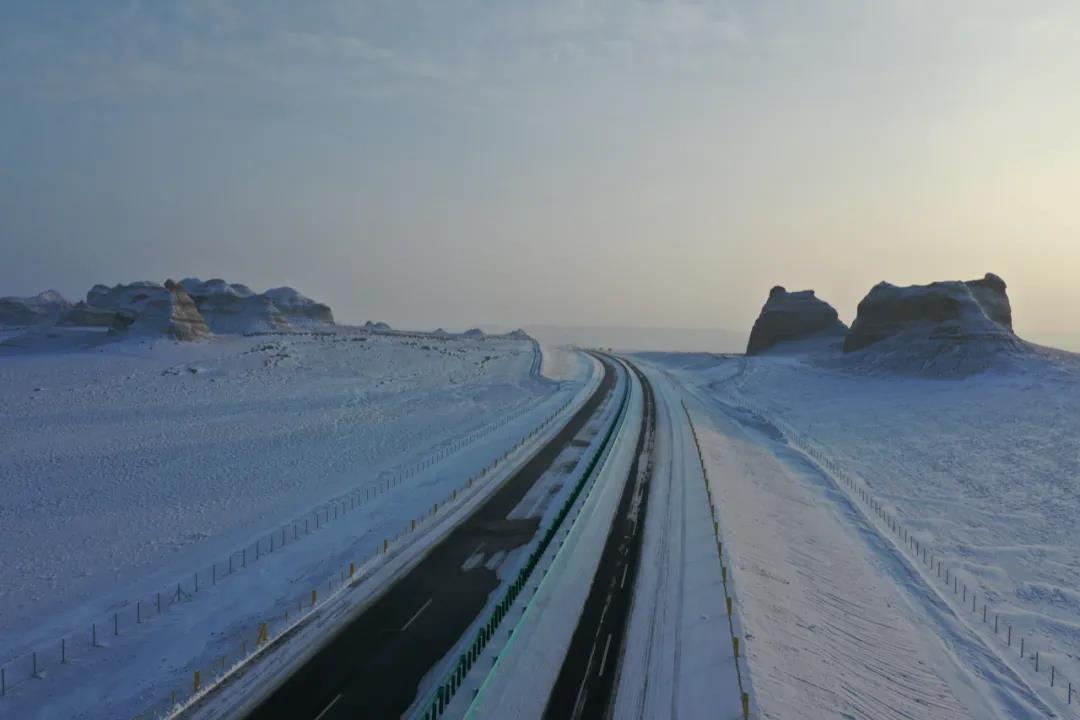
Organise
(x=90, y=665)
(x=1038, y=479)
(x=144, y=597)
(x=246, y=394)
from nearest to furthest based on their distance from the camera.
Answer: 1. (x=90, y=665)
2. (x=144, y=597)
3. (x=1038, y=479)
4. (x=246, y=394)

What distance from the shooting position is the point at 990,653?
22828 mm

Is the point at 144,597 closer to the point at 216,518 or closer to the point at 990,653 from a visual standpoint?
the point at 216,518

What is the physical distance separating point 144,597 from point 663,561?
62.2ft

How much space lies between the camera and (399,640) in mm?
21062

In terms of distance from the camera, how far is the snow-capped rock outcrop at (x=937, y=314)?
8350 cm

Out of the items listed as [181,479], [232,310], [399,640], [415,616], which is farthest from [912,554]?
[232,310]

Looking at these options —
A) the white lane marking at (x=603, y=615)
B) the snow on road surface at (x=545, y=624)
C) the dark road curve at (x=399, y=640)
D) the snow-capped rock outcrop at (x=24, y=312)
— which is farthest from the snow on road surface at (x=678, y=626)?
the snow-capped rock outcrop at (x=24, y=312)

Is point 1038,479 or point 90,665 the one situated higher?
point 1038,479

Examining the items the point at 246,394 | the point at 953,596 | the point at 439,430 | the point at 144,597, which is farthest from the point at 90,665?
the point at 246,394

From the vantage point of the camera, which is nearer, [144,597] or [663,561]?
[144,597]

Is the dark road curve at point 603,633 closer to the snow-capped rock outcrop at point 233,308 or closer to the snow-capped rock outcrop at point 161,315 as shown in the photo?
the snow-capped rock outcrop at point 161,315

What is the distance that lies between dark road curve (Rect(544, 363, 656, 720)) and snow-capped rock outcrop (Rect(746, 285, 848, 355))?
340 feet

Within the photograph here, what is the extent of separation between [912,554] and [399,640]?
24.1 metres

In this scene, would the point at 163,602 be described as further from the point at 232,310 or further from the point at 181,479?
the point at 232,310
